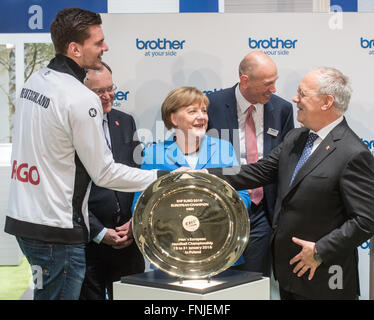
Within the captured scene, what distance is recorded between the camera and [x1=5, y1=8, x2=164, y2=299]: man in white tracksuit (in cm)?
248

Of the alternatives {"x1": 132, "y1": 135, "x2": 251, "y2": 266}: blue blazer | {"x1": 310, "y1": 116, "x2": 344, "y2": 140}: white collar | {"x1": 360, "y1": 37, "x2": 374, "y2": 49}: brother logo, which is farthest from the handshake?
{"x1": 360, "y1": 37, "x2": 374, "y2": 49}: brother logo

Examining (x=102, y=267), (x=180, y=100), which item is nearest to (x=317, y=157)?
(x=180, y=100)

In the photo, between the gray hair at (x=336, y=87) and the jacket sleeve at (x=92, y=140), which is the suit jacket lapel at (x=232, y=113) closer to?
the gray hair at (x=336, y=87)

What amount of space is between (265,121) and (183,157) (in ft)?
2.75

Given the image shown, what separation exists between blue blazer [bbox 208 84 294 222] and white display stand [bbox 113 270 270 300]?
1.29 meters

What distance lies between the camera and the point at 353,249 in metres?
2.70

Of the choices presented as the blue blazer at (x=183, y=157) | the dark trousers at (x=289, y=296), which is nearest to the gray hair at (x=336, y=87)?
the blue blazer at (x=183, y=157)

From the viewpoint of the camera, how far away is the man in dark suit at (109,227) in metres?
3.18

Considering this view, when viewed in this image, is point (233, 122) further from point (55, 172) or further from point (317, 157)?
point (55, 172)

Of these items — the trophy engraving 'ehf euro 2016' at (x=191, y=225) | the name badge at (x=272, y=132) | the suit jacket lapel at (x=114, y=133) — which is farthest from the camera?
the name badge at (x=272, y=132)

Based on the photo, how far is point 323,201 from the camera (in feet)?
8.71

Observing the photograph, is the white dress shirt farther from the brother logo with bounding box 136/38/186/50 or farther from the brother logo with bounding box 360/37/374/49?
the brother logo with bounding box 136/38/186/50

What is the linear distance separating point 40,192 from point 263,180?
3.99 ft

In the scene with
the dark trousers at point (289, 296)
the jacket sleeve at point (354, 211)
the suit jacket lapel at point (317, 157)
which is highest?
the suit jacket lapel at point (317, 157)
